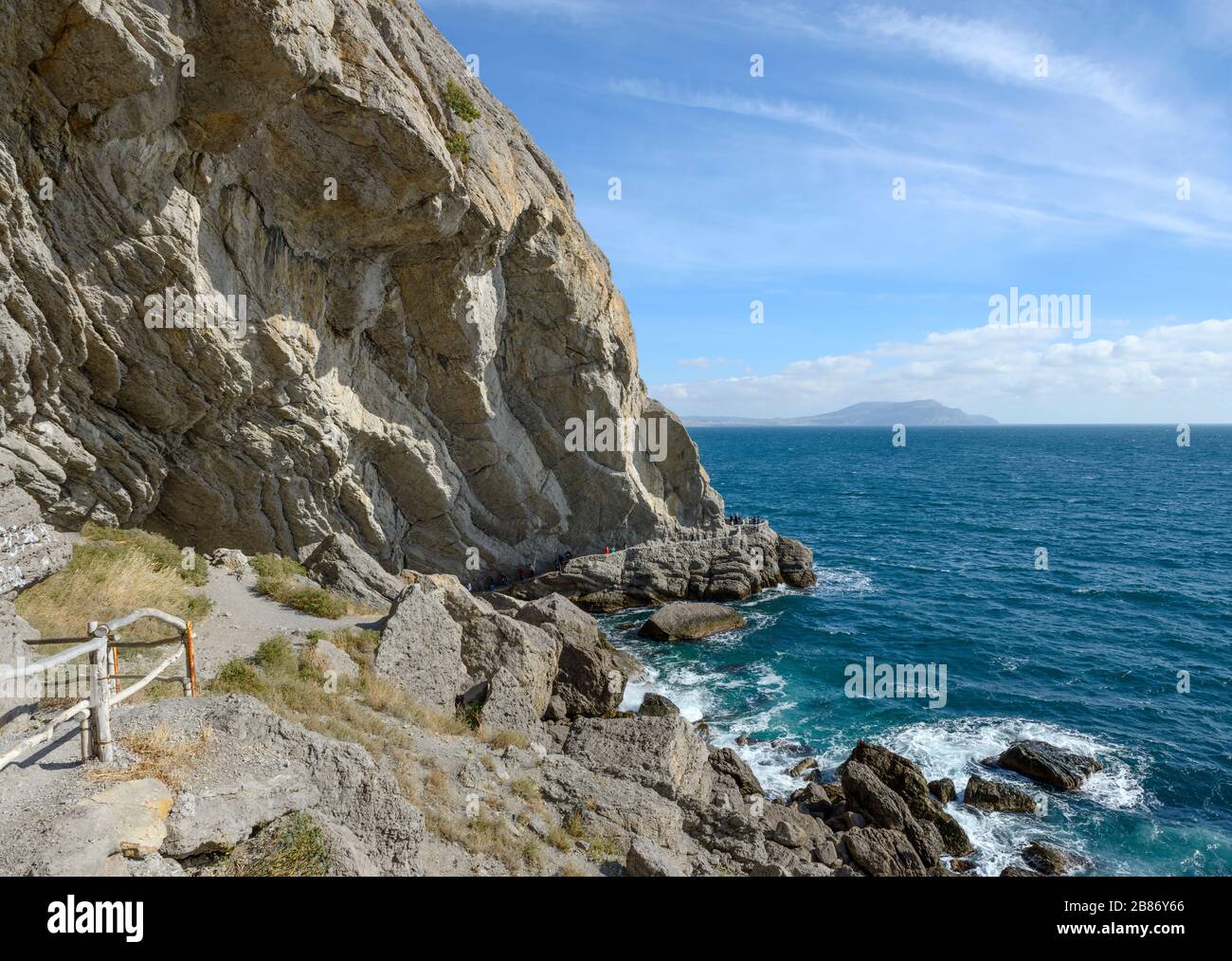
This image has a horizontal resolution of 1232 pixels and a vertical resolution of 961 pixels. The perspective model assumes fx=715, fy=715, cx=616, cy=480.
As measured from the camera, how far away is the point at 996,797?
20.4 metres

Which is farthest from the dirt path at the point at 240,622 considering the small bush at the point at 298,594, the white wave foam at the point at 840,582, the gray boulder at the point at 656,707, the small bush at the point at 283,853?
the white wave foam at the point at 840,582

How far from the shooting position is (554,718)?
19.0 metres

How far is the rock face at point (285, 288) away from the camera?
1662 cm

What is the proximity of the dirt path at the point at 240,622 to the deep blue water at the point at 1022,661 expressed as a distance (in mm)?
12972

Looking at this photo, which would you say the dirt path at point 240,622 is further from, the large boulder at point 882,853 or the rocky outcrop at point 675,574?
the rocky outcrop at point 675,574

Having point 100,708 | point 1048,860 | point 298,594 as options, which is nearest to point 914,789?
point 1048,860

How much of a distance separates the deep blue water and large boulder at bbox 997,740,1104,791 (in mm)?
383

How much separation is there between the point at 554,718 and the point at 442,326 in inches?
756

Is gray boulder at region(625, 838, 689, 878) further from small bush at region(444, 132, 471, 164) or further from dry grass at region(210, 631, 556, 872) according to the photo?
small bush at region(444, 132, 471, 164)

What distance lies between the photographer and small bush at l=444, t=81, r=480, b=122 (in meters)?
27.1

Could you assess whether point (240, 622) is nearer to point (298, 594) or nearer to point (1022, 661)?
point (298, 594)

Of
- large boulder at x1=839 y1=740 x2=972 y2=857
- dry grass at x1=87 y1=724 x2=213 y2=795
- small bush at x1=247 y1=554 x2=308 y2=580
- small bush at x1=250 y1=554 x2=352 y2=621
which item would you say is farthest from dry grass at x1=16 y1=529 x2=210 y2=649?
large boulder at x1=839 y1=740 x2=972 y2=857

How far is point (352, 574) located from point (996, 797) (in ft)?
64.6
